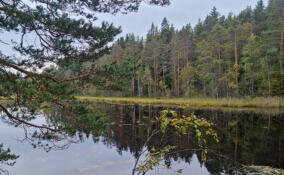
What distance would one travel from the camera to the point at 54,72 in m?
4.74

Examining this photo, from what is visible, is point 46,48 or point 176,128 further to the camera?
point 46,48

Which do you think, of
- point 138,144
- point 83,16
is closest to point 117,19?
point 83,16

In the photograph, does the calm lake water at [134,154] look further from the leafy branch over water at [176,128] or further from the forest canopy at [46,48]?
the leafy branch over water at [176,128]

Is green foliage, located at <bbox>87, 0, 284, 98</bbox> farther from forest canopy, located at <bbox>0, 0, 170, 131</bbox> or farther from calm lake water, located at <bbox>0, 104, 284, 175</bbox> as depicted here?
forest canopy, located at <bbox>0, 0, 170, 131</bbox>

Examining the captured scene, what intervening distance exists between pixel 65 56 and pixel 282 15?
25419mm

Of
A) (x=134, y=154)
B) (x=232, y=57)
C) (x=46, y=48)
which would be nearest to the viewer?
(x=46, y=48)

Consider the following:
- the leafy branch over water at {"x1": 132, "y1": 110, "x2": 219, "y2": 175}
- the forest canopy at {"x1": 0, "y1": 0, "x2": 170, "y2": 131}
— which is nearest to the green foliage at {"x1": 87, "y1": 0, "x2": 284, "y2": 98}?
the forest canopy at {"x1": 0, "y1": 0, "x2": 170, "y2": 131}

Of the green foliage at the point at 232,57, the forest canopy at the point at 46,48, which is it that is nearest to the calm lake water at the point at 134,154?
the forest canopy at the point at 46,48

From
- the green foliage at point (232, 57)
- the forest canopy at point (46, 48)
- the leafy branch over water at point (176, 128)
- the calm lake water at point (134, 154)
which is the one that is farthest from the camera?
the green foliage at point (232, 57)

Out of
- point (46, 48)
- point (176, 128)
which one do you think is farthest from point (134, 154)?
point (176, 128)

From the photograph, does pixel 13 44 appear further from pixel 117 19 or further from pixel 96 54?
pixel 117 19

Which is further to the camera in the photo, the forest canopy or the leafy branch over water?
the forest canopy

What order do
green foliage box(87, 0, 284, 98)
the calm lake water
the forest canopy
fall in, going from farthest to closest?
green foliage box(87, 0, 284, 98), the calm lake water, the forest canopy

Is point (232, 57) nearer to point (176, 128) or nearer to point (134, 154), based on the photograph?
point (134, 154)
